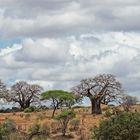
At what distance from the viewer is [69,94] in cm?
7938

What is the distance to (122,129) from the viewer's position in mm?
41031

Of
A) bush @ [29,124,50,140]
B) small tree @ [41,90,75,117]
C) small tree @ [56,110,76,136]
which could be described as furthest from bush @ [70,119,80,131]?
small tree @ [41,90,75,117]

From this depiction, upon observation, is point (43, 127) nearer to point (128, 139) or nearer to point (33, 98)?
point (128, 139)

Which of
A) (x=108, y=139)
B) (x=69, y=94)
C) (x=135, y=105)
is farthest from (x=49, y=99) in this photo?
(x=108, y=139)

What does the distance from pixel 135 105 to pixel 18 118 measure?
19.4m

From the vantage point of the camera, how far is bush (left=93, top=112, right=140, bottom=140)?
1613 inches

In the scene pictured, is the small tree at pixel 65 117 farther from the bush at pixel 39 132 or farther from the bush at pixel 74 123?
the bush at pixel 39 132

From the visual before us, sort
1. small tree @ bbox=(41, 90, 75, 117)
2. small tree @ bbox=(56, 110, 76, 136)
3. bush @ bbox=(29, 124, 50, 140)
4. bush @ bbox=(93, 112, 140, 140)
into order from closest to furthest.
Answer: bush @ bbox=(93, 112, 140, 140) < bush @ bbox=(29, 124, 50, 140) < small tree @ bbox=(56, 110, 76, 136) < small tree @ bbox=(41, 90, 75, 117)

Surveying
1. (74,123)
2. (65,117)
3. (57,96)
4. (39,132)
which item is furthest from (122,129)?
(57,96)

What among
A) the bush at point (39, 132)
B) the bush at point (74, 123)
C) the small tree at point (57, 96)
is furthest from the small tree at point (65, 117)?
the small tree at point (57, 96)

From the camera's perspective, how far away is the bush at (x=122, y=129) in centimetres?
4097

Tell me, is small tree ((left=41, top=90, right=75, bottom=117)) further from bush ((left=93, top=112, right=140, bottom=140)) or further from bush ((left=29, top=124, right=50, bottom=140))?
bush ((left=93, top=112, right=140, bottom=140))

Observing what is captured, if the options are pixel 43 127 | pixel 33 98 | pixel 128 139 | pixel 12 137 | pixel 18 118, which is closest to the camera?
pixel 128 139

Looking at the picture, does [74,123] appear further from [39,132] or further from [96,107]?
[96,107]
